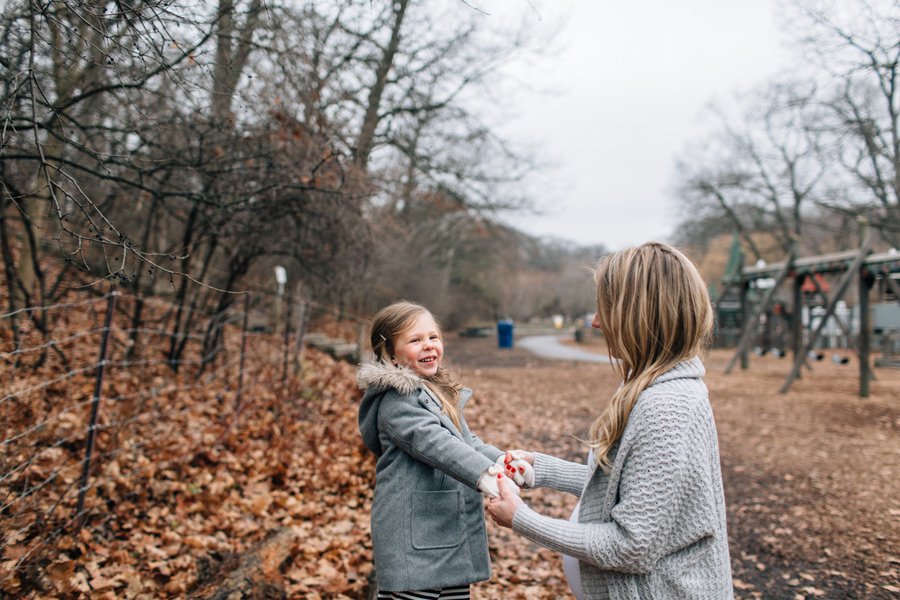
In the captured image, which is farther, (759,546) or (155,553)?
(759,546)

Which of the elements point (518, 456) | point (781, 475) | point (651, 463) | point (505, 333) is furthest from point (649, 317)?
point (505, 333)

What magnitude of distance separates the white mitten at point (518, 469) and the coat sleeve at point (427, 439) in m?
0.07

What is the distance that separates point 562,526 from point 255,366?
717 cm

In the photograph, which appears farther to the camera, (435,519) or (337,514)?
(337,514)

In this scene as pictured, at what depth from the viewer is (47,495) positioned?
12.2 feet

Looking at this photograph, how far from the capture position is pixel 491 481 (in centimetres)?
184

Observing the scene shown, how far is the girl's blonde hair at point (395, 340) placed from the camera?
7.47ft

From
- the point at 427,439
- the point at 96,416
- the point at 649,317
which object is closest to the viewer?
the point at 649,317

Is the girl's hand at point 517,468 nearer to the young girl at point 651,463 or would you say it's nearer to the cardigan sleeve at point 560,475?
the cardigan sleeve at point 560,475

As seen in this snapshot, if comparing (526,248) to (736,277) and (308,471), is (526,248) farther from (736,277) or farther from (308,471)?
(308,471)

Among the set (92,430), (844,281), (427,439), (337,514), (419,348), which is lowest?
(337,514)

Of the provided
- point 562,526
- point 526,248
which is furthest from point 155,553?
point 526,248

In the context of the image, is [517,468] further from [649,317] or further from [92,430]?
[92,430]

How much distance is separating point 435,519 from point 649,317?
3.67ft
